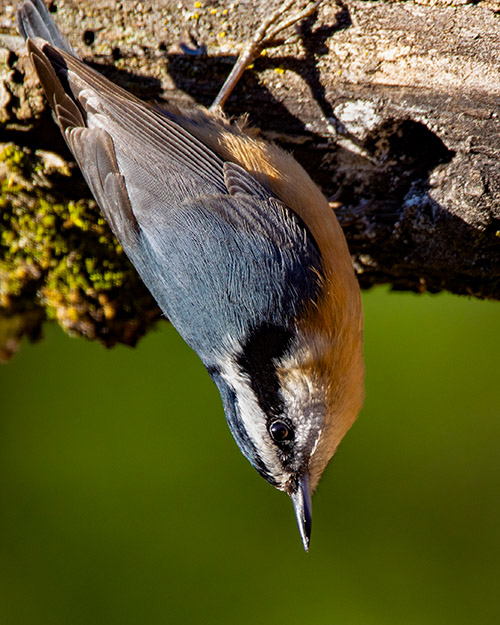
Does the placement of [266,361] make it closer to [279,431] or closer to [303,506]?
[279,431]

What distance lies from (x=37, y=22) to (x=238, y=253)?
1.05 metres

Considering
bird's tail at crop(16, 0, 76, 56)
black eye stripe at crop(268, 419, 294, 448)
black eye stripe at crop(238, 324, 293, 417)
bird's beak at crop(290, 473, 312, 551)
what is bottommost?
bird's beak at crop(290, 473, 312, 551)

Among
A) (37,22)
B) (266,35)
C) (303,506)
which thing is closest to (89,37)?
(37,22)

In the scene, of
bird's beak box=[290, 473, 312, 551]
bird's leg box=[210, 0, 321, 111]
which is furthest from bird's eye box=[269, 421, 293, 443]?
bird's leg box=[210, 0, 321, 111]

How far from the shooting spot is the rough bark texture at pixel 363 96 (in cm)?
222

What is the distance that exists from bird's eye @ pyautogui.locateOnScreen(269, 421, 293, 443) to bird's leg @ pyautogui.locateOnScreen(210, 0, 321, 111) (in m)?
1.11

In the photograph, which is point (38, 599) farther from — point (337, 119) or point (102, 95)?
point (337, 119)

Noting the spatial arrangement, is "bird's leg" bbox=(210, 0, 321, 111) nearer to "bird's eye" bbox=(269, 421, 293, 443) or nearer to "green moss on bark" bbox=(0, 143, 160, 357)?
"green moss on bark" bbox=(0, 143, 160, 357)

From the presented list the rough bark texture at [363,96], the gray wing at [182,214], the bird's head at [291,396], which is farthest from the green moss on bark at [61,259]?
the bird's head at [291,396]

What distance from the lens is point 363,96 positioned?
231cm

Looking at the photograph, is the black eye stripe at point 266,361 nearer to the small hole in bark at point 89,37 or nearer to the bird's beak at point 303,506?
the bird's beak at point 303,506

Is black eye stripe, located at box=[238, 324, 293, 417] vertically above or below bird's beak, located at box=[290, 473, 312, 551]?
above

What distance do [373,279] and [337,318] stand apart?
1.70ft

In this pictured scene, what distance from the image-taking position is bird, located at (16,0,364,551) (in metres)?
2.19
